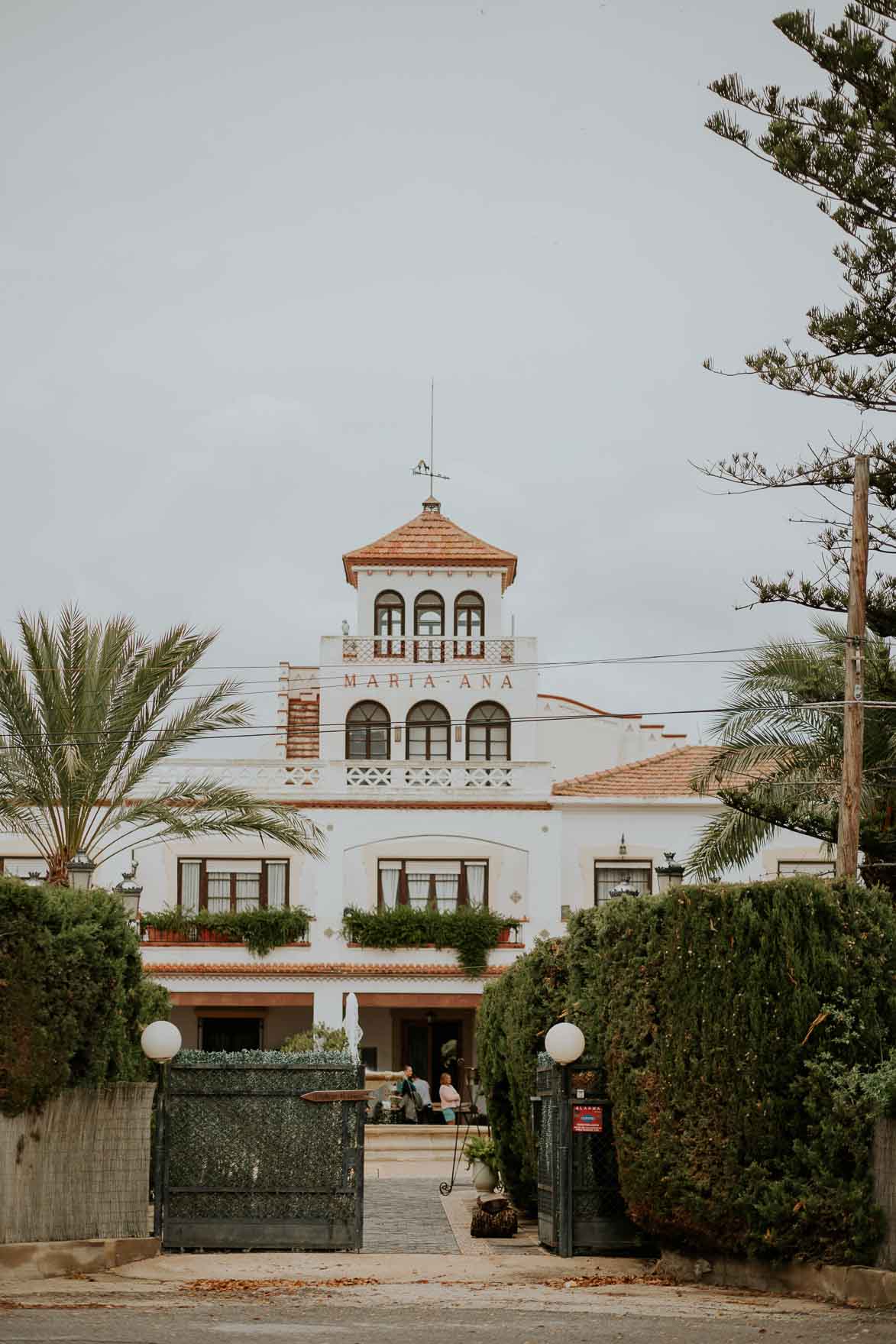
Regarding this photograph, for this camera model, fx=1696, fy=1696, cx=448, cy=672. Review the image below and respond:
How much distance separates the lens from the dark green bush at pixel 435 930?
3819 cm

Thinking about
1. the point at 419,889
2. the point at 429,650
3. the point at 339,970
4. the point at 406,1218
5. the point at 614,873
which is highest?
the point at 429,650

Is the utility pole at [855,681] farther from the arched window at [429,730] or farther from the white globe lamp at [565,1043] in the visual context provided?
the arched window at [429,730]

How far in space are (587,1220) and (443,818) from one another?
25.1m

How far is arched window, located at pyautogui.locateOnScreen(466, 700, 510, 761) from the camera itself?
4147 cm

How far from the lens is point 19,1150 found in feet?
43.1

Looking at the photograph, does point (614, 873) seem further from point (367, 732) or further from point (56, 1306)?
point (56, 1306)

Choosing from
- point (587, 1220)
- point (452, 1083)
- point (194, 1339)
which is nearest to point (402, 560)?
point (452, 1083)

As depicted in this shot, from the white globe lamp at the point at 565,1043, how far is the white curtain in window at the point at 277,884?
83.3 feet

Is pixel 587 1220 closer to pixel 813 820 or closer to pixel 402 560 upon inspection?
pixel 813 820

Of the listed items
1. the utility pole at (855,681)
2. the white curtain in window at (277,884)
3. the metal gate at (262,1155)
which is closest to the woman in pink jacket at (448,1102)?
the white curtain in window at (277,884)

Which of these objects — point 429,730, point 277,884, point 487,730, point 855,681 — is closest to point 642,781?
point 487,730

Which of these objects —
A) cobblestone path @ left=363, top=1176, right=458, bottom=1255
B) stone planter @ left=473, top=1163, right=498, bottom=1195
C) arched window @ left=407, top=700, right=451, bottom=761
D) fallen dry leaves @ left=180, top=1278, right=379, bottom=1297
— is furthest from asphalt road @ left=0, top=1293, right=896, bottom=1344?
arched window @ left=407, top=700, right=451, bottom=761

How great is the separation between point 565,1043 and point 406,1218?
5470 millimetres

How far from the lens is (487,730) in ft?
136
